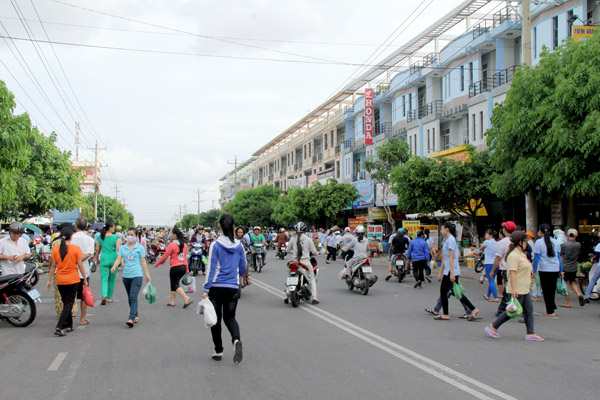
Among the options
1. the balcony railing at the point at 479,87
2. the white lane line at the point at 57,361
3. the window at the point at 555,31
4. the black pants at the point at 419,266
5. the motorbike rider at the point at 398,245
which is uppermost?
the window at the point at 555,31

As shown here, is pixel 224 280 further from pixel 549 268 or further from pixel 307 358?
pixel 549 268

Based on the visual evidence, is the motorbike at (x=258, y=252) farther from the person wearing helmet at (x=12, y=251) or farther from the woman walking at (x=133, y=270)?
the person wearing helmet at (x=12, y=251)

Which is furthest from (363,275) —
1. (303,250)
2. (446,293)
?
(446,293)

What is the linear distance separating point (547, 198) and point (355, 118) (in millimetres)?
34464

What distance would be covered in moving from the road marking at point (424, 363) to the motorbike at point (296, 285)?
141 centimetres

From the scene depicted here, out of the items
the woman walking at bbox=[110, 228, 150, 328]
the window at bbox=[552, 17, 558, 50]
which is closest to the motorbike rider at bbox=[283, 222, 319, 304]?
the woman walking at bbox=[110, 228, 150, 328]

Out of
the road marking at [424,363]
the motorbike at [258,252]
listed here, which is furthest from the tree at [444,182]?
the road marking at [424,363]

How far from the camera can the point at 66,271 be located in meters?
9.38

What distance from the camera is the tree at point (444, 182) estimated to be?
25500 millimetres

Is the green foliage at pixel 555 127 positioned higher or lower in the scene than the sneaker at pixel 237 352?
higher

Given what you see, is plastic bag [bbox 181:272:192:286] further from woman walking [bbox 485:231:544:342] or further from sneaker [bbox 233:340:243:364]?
woman walking [bbox 485:231:544:342]

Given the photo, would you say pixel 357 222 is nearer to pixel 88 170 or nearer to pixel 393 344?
pixel 393 344

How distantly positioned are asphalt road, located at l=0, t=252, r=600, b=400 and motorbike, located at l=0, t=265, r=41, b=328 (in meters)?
0.26

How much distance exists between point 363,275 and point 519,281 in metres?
6.32
